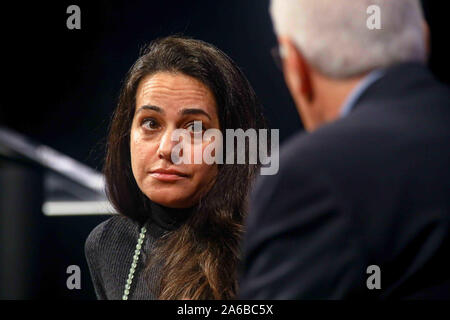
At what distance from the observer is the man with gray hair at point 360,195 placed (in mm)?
815

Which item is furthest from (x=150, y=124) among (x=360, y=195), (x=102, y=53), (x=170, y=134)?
(x=360, y=195)

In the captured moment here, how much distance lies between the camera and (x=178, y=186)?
1243 mm

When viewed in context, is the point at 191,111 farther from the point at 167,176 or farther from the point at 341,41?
the point at 341,41

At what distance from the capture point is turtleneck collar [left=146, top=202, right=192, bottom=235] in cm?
126

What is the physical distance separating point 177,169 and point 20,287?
86cm

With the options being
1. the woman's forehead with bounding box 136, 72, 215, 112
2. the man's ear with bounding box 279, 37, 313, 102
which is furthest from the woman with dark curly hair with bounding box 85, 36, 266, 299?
the man's ear with bounding box 279, 37, 313, 102

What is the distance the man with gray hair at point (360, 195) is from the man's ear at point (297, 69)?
3 centimetres

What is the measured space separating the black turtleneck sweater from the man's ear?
398 mm

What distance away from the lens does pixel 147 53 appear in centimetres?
130

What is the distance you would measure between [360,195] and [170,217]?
519 millimetres

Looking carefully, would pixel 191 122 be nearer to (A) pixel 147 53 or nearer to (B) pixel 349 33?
(A) pixel 147 53

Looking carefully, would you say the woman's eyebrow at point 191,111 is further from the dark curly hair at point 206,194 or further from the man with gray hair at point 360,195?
the man with gray hair at point 360,195

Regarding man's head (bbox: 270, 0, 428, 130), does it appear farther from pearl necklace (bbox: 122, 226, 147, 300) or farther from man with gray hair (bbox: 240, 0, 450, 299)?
pearl necklace (bbox: 122, 226, 147, 300)
